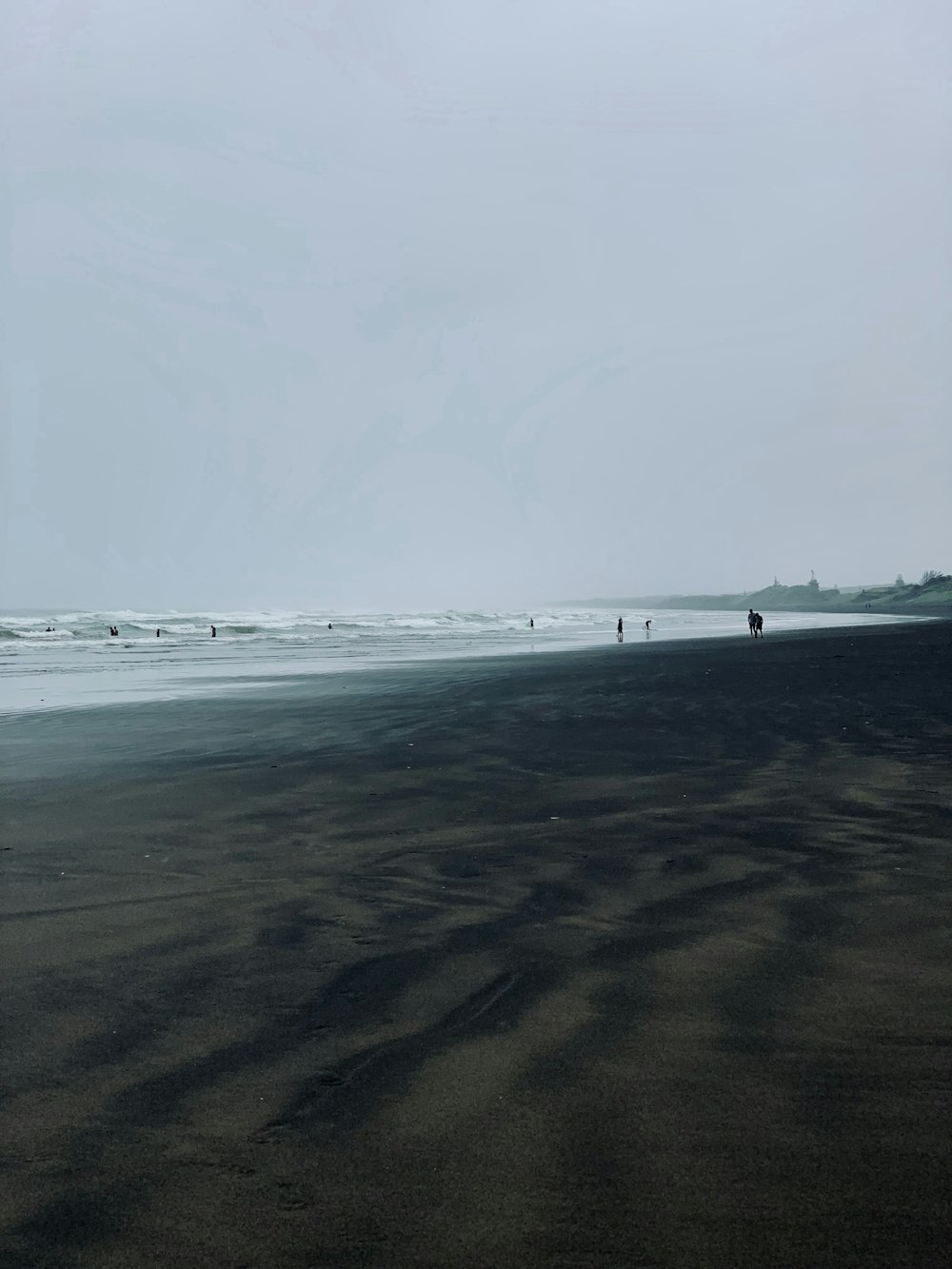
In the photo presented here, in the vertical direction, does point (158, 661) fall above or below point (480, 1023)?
above

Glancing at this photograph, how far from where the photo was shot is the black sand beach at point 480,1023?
8.95ft

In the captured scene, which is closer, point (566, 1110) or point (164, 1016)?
point (566, 1110)

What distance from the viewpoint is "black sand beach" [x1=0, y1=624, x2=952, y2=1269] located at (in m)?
2.73

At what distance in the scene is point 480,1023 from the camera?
4078mm

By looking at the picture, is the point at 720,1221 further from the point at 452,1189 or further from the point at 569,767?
the point at 569,767

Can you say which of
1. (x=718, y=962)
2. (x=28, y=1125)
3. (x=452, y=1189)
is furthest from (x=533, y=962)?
(x=28, y=1125)

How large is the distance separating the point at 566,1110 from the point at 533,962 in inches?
60.4

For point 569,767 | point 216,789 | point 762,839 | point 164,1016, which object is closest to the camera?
point 164,1016

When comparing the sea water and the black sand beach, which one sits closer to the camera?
the black sand beach

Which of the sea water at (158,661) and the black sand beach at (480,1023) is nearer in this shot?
the black sand beach at (480,1023)

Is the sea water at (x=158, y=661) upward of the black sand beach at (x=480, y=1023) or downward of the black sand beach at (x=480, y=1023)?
upward

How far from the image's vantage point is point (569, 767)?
11.0 m

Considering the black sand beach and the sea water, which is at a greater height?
the sea water

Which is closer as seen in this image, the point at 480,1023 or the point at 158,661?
the point at 480,1023
